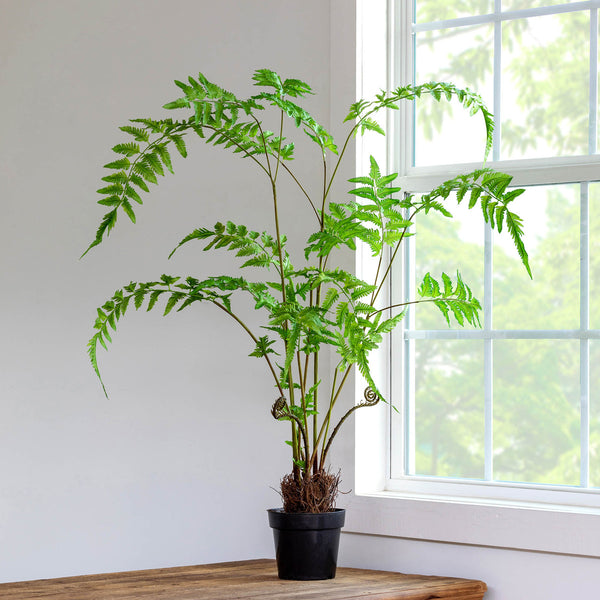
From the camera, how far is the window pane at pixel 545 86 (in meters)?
2.26

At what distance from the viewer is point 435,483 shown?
2342 millimetres

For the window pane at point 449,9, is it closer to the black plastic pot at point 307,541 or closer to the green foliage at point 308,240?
the green foliage at point 308,240

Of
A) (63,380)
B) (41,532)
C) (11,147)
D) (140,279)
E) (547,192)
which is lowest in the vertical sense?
(41,532)

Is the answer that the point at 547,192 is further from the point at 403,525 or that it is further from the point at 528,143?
the point at 403,525

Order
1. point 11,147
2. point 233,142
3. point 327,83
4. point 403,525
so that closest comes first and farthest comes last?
point 233,142, point 403,525, point 327,83, point 11,147

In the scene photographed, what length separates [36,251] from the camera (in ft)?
9.23

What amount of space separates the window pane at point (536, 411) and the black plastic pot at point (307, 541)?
53 centimetres

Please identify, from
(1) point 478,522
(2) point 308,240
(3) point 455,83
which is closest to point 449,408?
(1) point 478,522

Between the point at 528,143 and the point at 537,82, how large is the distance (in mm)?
167

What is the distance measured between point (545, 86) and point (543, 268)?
0.50m

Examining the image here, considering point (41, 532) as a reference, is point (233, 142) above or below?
above

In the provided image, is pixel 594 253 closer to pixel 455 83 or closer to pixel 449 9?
pixel 455 83

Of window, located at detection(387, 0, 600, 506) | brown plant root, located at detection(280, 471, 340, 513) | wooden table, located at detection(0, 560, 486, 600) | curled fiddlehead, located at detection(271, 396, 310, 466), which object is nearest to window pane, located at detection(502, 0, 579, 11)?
window, located at detection(387, 0, 600, 506)

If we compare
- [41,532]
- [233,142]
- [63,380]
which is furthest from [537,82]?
[41,532]
